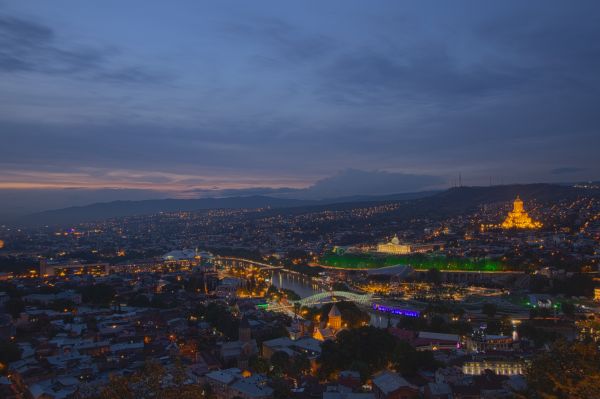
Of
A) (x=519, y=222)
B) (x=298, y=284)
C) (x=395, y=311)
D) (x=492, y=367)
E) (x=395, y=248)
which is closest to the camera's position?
(x=492, y=367)

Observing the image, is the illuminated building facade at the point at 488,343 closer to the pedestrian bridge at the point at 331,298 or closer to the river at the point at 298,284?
the river at the point at 298,284

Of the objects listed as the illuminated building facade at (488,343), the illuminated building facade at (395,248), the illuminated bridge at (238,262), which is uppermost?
the illuminated building facade at (488,343)

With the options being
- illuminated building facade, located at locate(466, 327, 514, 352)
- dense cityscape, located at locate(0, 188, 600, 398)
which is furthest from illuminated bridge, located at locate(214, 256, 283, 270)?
illuminated building facade, located at locate(466, 327, 514, 352)

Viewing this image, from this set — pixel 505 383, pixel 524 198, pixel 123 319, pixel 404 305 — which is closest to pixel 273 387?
pixel 505 383

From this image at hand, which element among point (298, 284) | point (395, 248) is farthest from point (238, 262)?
point (298, 284)

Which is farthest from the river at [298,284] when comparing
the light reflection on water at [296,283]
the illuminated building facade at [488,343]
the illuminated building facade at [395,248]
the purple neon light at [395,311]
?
the illuminated building facade at [395,248]

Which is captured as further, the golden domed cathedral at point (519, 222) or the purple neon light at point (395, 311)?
the golden domed cathedral at point (519, 222)

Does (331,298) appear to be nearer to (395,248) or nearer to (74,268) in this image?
(74,268)

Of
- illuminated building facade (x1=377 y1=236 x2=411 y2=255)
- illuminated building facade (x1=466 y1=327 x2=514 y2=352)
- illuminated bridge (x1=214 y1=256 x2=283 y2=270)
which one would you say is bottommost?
illuminated bridge (x1=214 y1=256 x2=283 y2=270)

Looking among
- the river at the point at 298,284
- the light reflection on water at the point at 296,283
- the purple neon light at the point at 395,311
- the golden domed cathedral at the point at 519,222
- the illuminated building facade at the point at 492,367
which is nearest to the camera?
the illuminated building facade at the point at 492,367

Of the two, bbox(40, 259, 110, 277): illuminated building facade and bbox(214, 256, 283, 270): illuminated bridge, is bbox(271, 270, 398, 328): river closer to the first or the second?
bbox(214, 256, 283, 270): illuminated bridge

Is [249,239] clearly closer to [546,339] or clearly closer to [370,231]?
[370,231]
